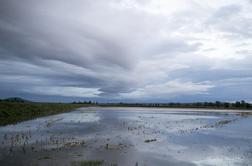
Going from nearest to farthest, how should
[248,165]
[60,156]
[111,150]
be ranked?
[248,165] → [60,156] → [111,150]

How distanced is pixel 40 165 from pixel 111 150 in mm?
5973

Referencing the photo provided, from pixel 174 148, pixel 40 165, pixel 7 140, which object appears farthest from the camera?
pixel 7 140

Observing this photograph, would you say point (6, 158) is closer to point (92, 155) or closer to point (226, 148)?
point (92, 155)

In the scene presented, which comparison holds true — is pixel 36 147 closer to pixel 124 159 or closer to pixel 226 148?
pixel 124 159

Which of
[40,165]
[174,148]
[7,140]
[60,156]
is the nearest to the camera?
[40,165]

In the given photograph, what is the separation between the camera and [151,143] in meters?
23.3

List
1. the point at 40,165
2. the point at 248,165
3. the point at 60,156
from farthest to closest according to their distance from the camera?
1. the point at 60,156
2. the point at 248,165
3. the point at 40,165

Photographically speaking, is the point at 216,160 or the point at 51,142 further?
the point at 51,142

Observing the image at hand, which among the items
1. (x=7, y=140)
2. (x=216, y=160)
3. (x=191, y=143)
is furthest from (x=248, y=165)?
(x=7, y=140)

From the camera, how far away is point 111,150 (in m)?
19.5

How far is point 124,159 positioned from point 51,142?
8.74 m

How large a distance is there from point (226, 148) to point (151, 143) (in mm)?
5827

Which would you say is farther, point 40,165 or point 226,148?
point 226,148

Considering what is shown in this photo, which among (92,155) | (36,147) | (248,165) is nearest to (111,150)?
(92,155)
